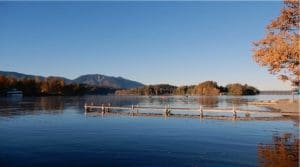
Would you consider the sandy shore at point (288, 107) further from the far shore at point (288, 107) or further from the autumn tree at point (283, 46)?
the autumn tree at point (283, 46)

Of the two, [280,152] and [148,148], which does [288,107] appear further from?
[148,148]

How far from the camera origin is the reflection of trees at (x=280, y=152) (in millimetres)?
20859

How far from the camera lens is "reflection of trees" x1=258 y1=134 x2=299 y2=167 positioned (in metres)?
20.9

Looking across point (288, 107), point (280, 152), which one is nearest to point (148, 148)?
point (280, 152)

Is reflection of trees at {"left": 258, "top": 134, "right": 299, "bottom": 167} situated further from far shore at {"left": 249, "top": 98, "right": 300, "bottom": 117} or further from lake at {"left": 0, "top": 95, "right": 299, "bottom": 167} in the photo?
far shore at {"left": 249, "top": 98, "right": 300, "bottom": 117}

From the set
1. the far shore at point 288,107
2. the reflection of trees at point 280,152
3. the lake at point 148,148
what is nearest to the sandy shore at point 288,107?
the far shore at point 288,107

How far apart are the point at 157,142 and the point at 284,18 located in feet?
48.0

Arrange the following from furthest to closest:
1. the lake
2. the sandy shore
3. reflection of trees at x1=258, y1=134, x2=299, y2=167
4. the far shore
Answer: the sandy shore
the far shore
the lake
reflection of trees at x1=258, y1=134, x2=299, y2=167

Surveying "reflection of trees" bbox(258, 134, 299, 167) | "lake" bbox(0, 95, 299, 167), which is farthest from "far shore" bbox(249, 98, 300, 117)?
"reflection of trees" bbox(258, 134, 299, 167)

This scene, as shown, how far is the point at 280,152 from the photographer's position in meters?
24.3

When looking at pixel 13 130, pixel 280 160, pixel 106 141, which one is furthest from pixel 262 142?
pixel 13 130

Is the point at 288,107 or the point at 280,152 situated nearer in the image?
the point at 280,152

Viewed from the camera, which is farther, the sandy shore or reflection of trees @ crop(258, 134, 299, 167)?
the sandy shore

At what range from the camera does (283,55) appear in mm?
24547
